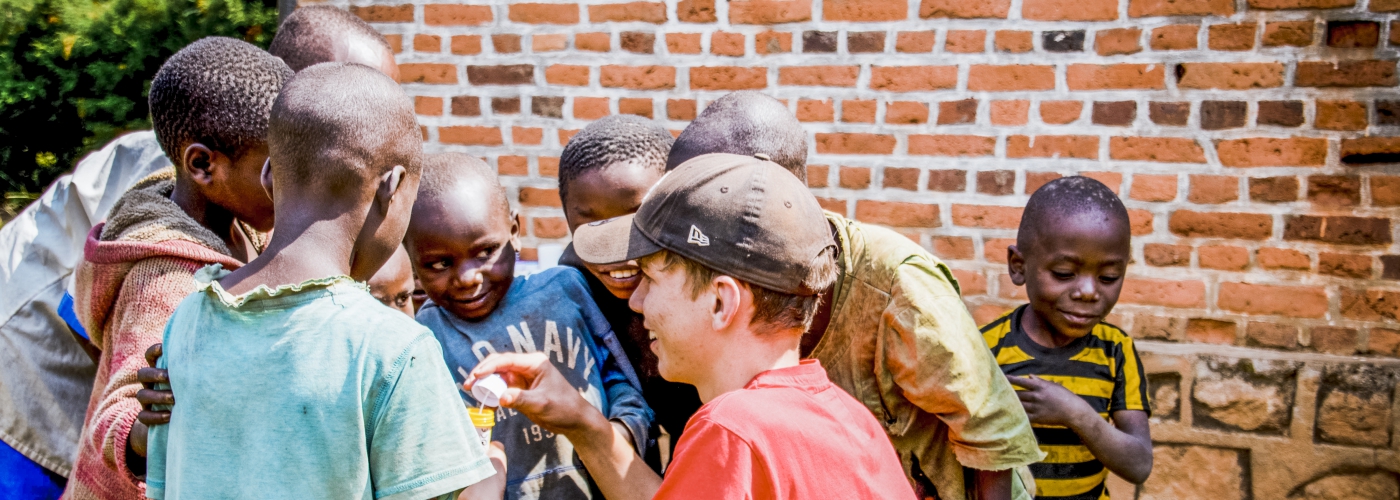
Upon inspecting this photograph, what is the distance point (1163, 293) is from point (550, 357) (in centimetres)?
206

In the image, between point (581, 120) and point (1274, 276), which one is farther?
point (581, 120)

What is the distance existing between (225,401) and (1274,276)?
9.69 ft

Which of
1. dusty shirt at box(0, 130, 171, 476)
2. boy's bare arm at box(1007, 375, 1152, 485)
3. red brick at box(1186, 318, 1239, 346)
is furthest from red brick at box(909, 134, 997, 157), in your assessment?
dusty shirt at box(0, 130, 171, 476)

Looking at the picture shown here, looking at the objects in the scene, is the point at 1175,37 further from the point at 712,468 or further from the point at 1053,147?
the point at 712,468

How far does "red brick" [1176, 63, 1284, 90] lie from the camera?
113 inches

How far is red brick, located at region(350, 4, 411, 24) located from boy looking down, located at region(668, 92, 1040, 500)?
2270 millimetres

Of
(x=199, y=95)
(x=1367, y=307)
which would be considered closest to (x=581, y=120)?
(x=199, y=95)

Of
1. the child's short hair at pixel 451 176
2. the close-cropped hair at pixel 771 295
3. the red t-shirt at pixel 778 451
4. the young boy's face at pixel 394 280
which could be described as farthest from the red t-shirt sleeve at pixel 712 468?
the young boy's face at pixel 394 280

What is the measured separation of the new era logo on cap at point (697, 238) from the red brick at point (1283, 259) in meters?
2.25

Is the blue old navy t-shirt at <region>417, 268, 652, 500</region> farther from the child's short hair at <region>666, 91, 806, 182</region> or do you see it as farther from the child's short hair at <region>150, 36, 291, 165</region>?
the child's short hair at <region>150, 36, 291, 165</region>

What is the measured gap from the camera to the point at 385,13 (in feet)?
11.8

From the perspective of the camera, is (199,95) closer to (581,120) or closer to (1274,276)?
(581,120)

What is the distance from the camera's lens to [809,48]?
10.6 ft

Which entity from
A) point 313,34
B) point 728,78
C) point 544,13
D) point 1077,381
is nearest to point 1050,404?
point 1077,381
